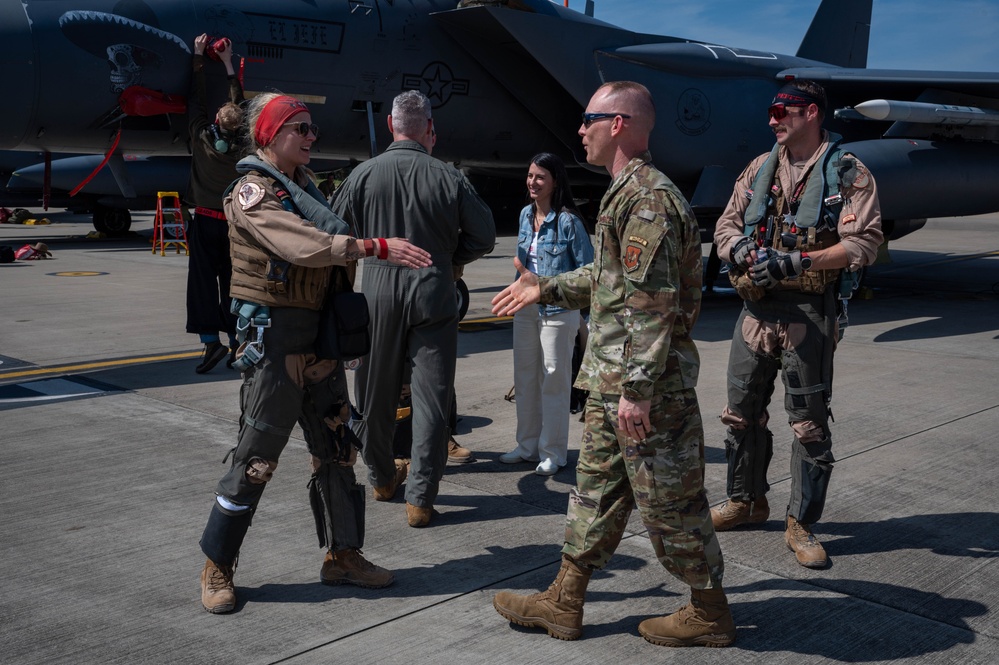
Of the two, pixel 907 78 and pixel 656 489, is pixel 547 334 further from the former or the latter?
pixel 907 78

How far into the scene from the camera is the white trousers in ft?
17.1

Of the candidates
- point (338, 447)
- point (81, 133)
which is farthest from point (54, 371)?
point (338, 447)

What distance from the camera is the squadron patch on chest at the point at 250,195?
11.1 feet

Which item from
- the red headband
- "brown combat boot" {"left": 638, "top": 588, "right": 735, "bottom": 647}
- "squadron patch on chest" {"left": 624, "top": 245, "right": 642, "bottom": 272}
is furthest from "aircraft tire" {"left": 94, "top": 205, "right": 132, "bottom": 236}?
"brown combat boot" {"left": 638, "top": 588, "right": 735, "bottom": 647}

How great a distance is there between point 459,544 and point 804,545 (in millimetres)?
1545

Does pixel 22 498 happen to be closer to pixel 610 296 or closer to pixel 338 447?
pixel 338 447

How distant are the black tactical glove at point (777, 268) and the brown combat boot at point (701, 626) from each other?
140 centimetres

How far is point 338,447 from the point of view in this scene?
→ 366 cm

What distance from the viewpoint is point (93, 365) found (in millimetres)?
7977

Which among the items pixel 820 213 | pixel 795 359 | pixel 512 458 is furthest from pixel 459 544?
pixel 820 213

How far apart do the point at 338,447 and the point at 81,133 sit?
600 centimetres

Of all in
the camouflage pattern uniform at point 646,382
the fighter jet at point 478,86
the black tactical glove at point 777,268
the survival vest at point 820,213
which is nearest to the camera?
the camouflage pattern uniform at point 646,382

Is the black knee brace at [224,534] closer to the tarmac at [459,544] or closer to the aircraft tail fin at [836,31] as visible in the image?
the tarmac at [459,544]

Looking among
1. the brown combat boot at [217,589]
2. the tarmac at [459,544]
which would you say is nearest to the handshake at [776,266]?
the tarmac at [459,544]
